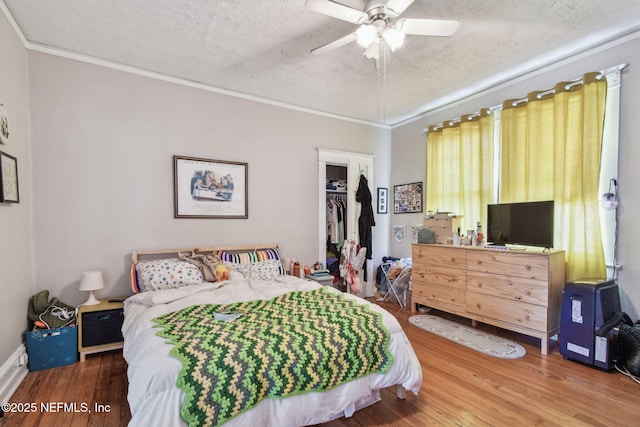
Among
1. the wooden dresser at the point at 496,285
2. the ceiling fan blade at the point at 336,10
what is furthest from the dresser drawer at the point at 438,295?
the ceiling fan blade at the point at 336,10

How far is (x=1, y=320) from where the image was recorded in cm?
206

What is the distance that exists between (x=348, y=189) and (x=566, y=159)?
8.40 ft

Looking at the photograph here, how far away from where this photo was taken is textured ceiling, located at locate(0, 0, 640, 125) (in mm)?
2168

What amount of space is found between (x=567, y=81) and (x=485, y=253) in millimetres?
1838

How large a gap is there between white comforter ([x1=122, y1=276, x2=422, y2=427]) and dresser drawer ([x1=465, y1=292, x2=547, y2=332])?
60.0 inches

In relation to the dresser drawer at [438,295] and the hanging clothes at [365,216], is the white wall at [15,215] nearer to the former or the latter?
the hanging clothes at [365,216]

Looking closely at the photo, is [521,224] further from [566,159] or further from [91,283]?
[91,283]

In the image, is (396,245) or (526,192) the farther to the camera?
(396,245)

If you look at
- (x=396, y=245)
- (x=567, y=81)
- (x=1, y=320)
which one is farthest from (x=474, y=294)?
(x=1, y=320)

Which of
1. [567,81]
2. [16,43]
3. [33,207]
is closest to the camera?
[16,43]

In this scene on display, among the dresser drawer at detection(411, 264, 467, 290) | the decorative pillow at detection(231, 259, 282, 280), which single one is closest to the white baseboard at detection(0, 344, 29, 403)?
the decorative pillow at detection(231, 259, 282, 280)

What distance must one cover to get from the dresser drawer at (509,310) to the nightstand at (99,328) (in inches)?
139

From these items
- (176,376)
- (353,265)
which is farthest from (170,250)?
(353,265)

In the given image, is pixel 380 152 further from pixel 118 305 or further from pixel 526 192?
pixel 118 305
